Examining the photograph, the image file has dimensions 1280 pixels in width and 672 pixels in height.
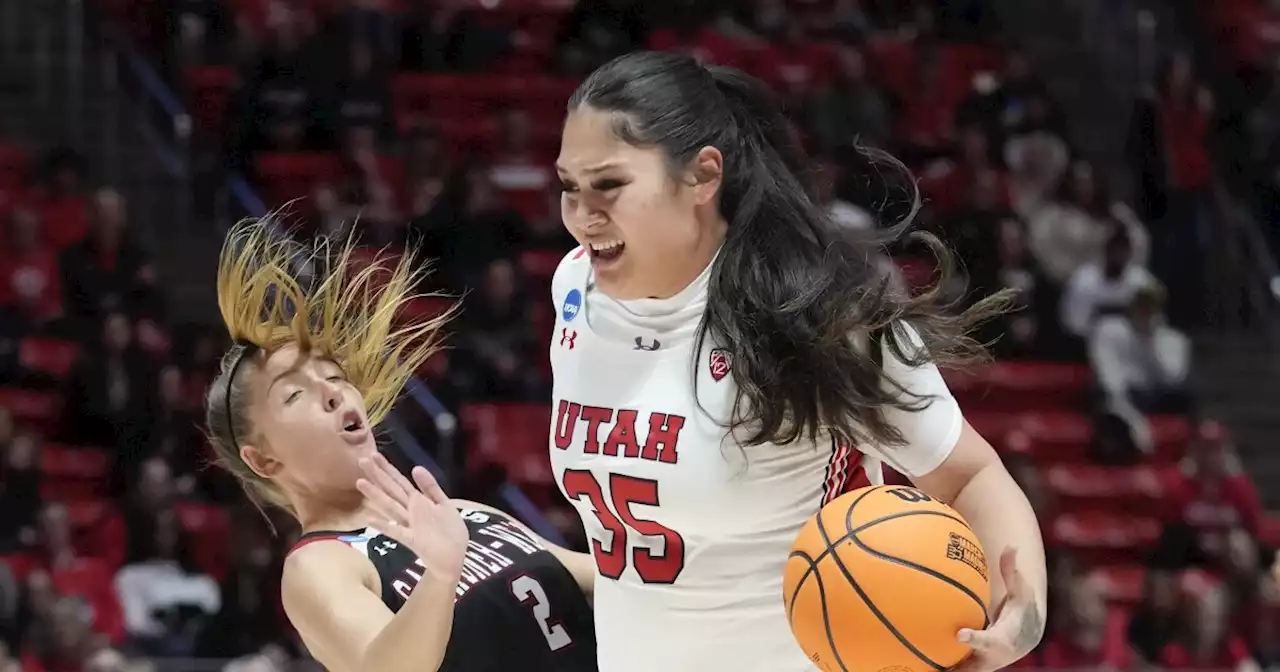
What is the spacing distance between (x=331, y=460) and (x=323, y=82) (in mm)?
6402

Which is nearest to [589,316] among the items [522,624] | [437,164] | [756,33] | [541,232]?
[522,624]

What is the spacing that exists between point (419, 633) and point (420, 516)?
233mm

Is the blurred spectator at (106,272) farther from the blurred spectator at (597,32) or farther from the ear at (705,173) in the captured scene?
the ear at (705,173)

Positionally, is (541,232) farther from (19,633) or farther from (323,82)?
(19,633)

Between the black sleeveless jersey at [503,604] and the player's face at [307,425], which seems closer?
the black sleeveless jersey at [503,604]

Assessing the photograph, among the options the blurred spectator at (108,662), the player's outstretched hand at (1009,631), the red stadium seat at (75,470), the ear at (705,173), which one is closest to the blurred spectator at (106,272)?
the red stadium seat at (75,470)

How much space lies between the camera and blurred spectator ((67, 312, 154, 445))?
26.3 feet

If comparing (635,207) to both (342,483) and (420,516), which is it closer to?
(420,516)

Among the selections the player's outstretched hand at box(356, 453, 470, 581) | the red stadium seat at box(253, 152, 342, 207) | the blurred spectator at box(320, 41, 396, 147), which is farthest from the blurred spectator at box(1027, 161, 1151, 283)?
the player's outstretched hand at box(356, 453, 470, 581)

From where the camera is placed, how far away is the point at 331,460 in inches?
138

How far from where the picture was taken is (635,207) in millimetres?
2816

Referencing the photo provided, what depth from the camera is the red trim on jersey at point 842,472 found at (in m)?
2.93

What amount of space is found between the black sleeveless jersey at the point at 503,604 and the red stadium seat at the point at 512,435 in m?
4.30

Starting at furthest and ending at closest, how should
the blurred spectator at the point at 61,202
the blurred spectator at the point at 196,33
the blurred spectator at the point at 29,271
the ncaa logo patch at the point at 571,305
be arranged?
the blurred spectator at the point at 196,33 → the blurred spectator at the point at 61,202 → the blurred spectator at the point at 29,271 → the ncaa logo patch at the point at 571,305
